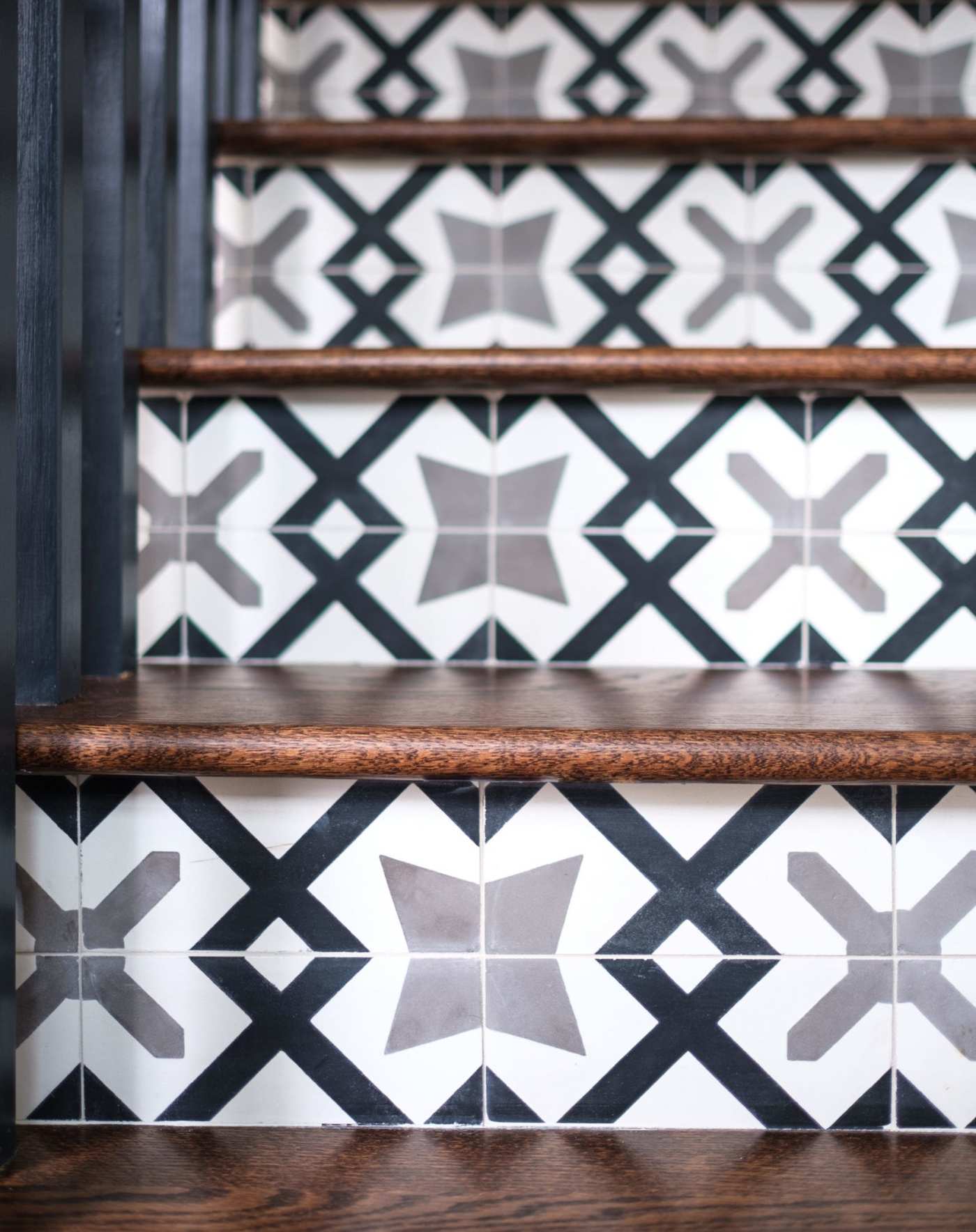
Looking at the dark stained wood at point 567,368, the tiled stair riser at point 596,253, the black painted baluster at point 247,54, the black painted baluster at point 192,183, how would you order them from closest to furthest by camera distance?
the dark stained wood at point 567,368 < the black painted baluster at point 192,183 < the tiled stair riser at point 596,253 < the black painted baluster at point 247,54

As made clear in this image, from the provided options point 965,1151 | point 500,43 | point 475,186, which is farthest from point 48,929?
point 500,43

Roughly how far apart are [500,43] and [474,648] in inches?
37.5

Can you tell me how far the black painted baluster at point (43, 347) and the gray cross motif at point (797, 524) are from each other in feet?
1.66

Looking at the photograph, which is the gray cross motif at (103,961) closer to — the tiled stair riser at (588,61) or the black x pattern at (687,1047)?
the black x pattern at (687,1047)

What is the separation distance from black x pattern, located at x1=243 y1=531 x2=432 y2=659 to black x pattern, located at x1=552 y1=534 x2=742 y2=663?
131mm

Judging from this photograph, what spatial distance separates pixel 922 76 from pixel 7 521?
1324 mm

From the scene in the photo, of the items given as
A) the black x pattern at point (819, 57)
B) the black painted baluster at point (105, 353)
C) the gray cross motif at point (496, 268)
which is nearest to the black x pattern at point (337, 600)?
the black painted baluster at point (105, 353)

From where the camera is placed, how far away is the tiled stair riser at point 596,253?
103 cm

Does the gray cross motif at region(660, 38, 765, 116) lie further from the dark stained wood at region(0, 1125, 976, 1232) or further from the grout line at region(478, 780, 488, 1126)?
the dark stained wood at region(0, 1125, 976, 1232)

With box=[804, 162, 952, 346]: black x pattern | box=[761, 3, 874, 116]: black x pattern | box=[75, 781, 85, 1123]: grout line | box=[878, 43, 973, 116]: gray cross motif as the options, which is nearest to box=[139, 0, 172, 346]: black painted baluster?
box=[75, 781, 85, 1123]: grout line

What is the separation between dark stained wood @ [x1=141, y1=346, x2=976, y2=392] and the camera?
0.75 m

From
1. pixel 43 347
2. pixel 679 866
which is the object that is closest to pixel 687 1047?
pixel 679 866

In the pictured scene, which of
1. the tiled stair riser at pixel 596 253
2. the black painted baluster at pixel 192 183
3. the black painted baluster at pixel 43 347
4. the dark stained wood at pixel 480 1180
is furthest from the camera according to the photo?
the tiled stair riser at pixel 596 253

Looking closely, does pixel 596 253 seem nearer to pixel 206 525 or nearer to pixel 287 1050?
pixel 206 525
